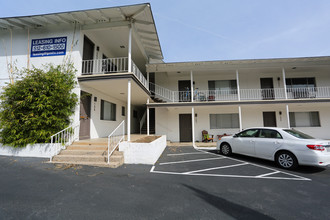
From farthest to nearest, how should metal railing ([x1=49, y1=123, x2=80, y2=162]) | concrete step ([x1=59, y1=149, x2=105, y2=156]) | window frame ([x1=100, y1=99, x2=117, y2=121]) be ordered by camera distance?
1. window frame ([x1=100, y1=99, x2=117, y2=121])
2. metal railing ([x1=49, y1=123, x2=80, y2=162])
3. concrete step ([x1=59, y1=149, x2=105, y2=156])

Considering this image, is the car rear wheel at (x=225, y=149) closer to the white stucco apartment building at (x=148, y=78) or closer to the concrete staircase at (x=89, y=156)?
the white stucco apartment building at (x=148, y=78)

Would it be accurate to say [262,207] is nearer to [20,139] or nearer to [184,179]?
[184,179]

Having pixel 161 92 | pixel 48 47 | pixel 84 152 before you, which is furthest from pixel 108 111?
pixel 161 92

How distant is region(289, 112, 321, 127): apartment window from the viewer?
472 inches

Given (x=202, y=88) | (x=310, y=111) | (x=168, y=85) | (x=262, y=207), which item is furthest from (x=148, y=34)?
(x=310, y=111)

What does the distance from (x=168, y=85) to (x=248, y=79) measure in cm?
689

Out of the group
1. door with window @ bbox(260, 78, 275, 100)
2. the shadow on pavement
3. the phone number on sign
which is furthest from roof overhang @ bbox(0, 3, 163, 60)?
door with window @ bbox(260, 78, 275, 100)

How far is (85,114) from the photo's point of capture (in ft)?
24.7

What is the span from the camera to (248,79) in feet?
41.7

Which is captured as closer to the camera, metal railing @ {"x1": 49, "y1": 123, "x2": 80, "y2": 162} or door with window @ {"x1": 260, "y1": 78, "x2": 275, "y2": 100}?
metal railing @ {"x1": 49, "y1": 123, "x2": 80, "y2": 162}

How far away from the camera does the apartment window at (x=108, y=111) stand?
30.2ft

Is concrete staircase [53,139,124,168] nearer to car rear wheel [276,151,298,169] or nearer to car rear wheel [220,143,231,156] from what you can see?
car rear wheel [220,143,231,156]

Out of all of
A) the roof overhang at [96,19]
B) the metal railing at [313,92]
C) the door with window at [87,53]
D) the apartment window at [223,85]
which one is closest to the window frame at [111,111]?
the door with window at [87,53]

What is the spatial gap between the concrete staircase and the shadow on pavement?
313 cm
